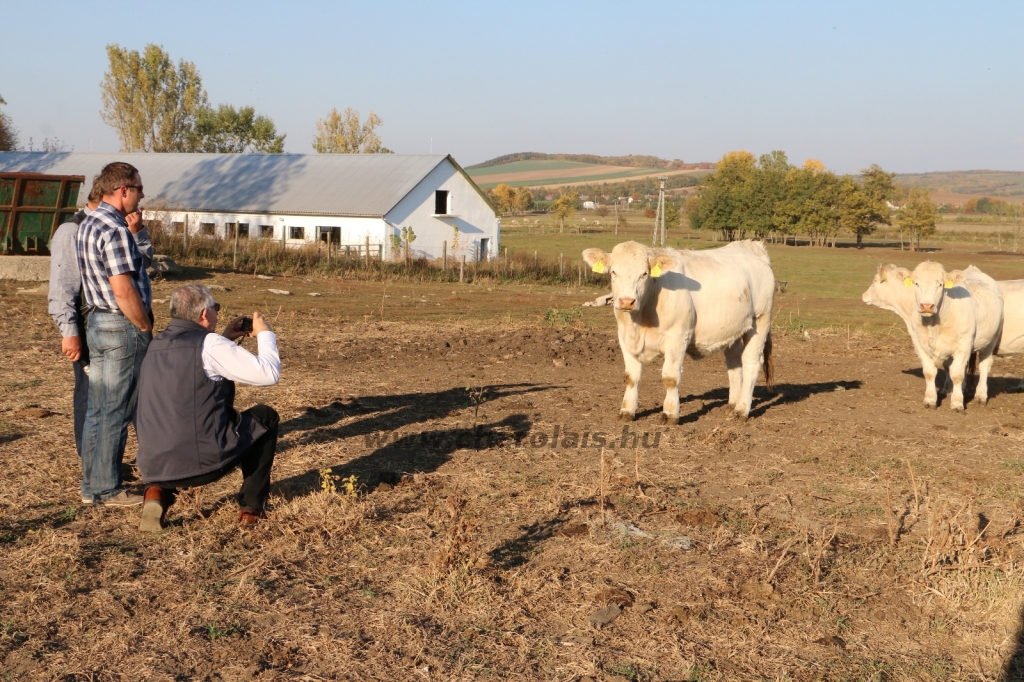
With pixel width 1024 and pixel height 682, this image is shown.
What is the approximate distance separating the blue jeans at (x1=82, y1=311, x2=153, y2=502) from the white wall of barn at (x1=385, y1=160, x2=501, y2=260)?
1337 inches

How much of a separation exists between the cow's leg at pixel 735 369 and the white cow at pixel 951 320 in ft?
6.60

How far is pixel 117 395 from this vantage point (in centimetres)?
581

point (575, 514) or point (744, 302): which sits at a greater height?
point (744, 302)

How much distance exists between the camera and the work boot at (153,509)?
5465mm

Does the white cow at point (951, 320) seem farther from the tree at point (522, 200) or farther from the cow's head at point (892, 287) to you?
the tree at point (522, 200)

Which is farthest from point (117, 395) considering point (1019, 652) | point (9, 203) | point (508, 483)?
point (9, 203)

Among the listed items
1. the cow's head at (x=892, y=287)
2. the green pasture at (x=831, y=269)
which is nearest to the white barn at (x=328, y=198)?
the green pasture at (x=831, y=269)

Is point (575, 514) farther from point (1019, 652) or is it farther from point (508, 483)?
point (1019, 652)

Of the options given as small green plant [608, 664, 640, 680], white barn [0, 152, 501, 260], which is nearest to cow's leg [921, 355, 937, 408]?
small green plant [608, 664, 640, 680]

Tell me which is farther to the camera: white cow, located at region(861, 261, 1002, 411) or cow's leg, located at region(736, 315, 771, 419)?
white cow, located at region(861, 261, 1002, 411)

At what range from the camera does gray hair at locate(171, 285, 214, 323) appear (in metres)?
5.21

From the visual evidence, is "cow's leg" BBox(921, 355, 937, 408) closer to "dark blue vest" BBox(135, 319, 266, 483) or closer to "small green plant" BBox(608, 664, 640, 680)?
"small green plant" BBox(608, 664, 640, 680)

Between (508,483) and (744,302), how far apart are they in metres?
3.97

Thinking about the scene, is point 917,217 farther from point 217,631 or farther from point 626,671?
point 217,631
